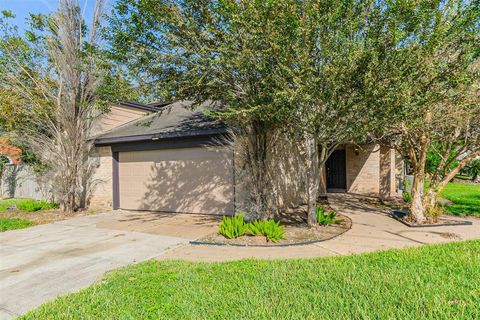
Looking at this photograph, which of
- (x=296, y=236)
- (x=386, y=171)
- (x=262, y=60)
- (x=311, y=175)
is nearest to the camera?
(x=262, y=60)

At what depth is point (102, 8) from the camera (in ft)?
33.8

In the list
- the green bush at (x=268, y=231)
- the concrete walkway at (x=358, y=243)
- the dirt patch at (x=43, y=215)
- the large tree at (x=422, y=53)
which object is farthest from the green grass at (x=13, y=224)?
the large tree at (x=422, y=53)

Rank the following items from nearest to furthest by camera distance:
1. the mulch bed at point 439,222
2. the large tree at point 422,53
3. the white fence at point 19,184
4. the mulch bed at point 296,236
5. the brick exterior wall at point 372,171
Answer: the large tree at point 422,53
the mulch bed at point 296,236
the mulch bed at point 439,222
the brick exterior wall at point 372,171
the white fence at point 19,184

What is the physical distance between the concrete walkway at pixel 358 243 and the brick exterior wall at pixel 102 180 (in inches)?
261

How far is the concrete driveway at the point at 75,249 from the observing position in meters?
4.21

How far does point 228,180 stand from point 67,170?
19.7 feet

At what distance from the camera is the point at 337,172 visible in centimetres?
1573

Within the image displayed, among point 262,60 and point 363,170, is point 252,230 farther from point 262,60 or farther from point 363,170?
point 363,170

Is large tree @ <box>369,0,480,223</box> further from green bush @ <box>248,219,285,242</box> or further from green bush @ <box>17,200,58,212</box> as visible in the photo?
green bush @ <box>17,200,58,212</box>

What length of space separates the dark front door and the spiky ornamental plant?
11510 millimetres

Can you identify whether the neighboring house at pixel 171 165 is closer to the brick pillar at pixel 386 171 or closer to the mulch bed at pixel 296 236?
the brick pillar at pixel 386 171

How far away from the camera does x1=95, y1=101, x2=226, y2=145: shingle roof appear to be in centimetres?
877

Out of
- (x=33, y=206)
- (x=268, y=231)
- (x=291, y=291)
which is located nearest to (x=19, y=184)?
(x=33, y=206)

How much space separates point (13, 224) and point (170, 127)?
5.42 metres
